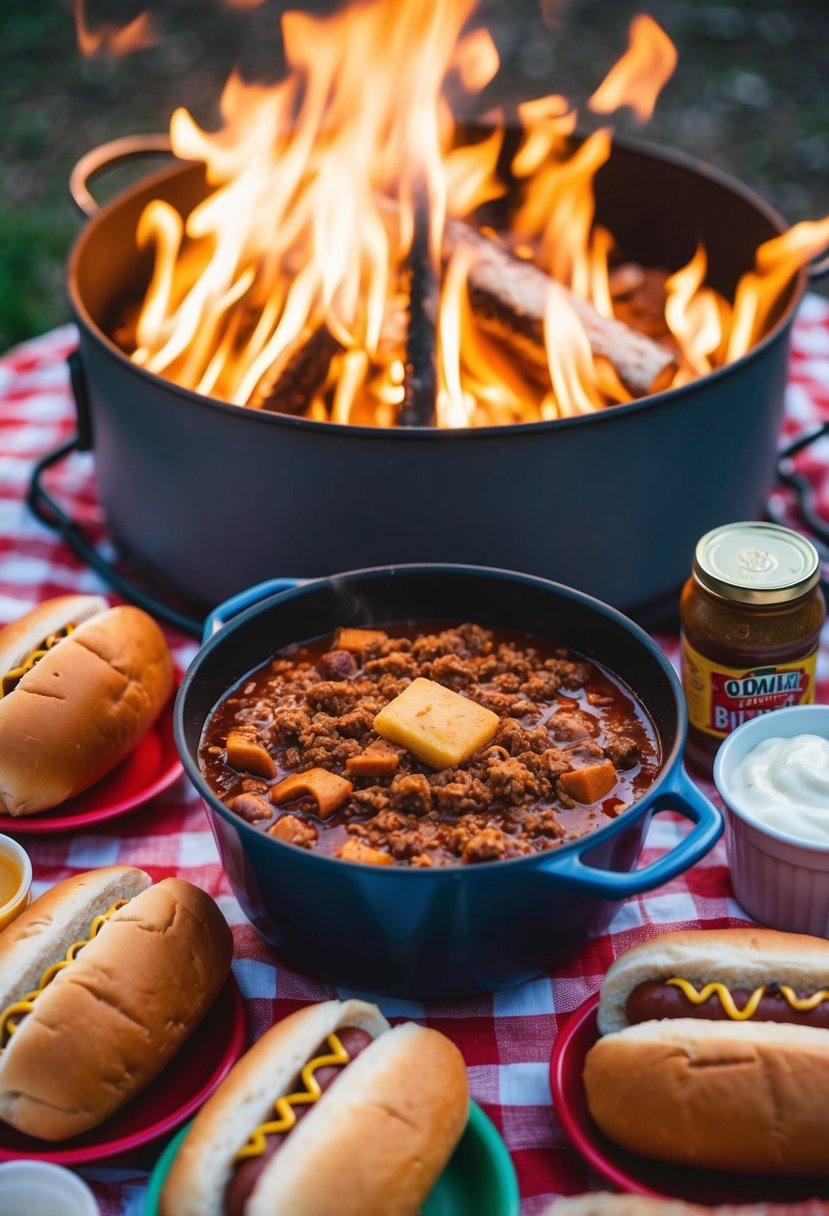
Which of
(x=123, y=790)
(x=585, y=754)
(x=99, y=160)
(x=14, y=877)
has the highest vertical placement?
(x=99, y=160)

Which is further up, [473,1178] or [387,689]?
[387,689]

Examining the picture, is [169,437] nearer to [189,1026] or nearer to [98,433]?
[98,433]

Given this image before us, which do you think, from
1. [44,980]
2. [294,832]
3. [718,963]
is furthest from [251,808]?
[718,963]

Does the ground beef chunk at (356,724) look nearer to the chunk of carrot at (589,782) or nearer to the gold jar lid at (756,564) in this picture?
the chunk of carrot at (589,782)

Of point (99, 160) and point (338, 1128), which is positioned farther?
point (99, 160)

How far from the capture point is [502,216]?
4.62 meters

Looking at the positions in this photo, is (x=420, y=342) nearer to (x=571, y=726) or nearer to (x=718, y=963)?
(x=571, y=726)

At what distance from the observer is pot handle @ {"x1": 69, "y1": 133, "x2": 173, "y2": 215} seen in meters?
3.94

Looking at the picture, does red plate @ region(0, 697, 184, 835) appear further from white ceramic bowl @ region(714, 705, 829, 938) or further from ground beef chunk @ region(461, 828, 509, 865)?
white ceramic bowl @ region(714, 705, 829, 938)

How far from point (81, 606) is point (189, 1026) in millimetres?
1250

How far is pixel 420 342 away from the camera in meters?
3.62

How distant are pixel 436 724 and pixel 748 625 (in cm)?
76

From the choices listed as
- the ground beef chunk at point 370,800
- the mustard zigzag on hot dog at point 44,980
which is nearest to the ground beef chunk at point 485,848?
the ground beef chunk at point 370,800

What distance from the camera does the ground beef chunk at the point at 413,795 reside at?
8.10 ft
